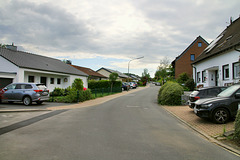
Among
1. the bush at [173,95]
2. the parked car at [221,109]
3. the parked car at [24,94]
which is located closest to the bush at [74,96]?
the parked car at [24,94]

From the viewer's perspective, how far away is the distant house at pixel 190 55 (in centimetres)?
3997

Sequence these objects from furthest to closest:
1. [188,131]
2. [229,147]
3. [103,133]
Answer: [188,131] < [103,133] < [229,147]

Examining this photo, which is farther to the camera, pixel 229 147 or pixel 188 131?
pixel 188 131

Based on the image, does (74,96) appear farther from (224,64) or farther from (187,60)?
(187,60)

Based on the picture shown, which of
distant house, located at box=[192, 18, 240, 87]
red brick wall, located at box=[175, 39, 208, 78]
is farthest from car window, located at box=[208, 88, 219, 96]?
red brick wall, located at box=[175, 39, 208, 78]

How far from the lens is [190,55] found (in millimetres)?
40812

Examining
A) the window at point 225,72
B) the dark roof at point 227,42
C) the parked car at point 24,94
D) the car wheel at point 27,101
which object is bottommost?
the car wheel at point 27,101

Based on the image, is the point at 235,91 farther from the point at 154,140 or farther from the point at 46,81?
the point at 46,81

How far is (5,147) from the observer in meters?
5.00

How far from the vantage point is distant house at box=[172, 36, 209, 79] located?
39969 mm

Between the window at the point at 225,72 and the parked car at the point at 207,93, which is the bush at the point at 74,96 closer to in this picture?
the parked car at the point at 207,93

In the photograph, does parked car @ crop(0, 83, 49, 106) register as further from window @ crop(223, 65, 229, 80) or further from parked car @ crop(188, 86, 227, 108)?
window @ crop(223, 65, 229, 80)

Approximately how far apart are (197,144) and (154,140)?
1.24 metres

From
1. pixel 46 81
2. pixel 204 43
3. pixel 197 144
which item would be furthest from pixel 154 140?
pixel 204 43
